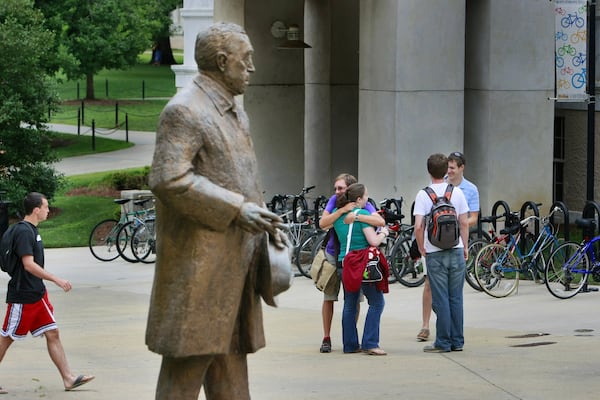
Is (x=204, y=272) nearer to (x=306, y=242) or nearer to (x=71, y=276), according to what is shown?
(x=306, y=242)

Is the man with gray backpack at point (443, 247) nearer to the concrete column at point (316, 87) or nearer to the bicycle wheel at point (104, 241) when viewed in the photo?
the bicycle wheel at point (104, 241)

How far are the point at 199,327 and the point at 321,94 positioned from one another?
15870 millimetres

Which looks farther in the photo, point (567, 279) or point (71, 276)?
point (71, 276)

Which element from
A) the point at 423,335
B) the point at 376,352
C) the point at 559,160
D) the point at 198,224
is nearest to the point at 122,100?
the point at 559,160

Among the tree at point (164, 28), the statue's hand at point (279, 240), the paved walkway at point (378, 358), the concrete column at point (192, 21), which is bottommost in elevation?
the paved walkway at point (378, 358)

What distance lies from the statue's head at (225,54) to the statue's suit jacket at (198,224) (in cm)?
9

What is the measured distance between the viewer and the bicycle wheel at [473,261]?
15328 mm

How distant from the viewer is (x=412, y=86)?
18469 mm

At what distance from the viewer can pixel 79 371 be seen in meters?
10.8

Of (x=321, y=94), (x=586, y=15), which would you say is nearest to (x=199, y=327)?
(x=586, y=15)

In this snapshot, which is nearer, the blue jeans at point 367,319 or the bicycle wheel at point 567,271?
the blue jeans at point 367,319

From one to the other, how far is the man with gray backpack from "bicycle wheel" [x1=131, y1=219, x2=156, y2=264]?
342 inches

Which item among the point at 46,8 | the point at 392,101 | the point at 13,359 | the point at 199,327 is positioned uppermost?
the point at 46,8

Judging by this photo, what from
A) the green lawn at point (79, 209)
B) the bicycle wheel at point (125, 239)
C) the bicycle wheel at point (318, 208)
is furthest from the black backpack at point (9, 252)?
the green lawn at point (79, 209)
